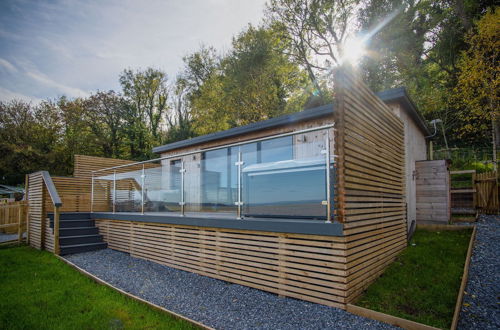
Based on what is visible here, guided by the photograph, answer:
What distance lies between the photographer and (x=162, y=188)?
682cm

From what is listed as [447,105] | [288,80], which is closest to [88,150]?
[288,80]

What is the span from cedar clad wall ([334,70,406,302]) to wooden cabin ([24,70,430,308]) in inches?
0.7

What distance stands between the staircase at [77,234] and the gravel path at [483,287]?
8307 millimetres

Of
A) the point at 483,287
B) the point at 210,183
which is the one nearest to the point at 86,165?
the point at 210,183

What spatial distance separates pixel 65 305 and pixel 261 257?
293 centimetres

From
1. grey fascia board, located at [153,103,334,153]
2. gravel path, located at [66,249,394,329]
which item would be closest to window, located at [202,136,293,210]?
gravel path, located at [66,249,394,329]

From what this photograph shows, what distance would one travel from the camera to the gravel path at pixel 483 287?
3682mm

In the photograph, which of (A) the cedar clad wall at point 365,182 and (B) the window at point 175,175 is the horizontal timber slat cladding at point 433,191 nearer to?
(A) the cedar clad wall at point 365,182

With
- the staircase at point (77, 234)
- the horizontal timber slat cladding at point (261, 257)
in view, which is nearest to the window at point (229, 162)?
the horizontal timber slat cladding at point (261, 257)

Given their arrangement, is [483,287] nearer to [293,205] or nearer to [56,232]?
[293,205]

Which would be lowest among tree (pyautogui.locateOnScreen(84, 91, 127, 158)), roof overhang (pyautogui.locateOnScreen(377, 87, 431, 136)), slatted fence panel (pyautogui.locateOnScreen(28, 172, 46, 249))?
slatted fence panel (pyautogui.locateOnScreen(28, 172, 46, 249))

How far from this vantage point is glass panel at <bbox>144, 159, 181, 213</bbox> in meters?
6.40

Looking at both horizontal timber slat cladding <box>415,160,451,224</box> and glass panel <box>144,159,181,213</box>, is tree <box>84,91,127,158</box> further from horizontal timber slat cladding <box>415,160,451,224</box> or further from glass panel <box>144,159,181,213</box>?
horizontal timber slat cladding <box>415,160,451,224</box>

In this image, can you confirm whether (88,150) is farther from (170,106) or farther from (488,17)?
(488,17)
